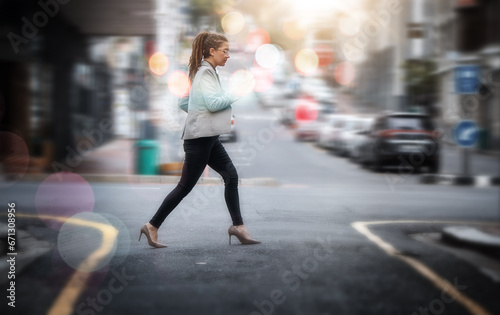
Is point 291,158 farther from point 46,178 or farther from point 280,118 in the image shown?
point 280,118

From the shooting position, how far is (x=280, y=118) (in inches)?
2026

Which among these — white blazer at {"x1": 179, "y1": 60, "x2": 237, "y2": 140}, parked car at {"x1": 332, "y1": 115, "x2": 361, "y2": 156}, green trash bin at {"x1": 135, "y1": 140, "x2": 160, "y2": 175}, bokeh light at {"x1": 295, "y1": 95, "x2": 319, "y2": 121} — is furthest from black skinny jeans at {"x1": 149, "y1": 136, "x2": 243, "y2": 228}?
bokeh light at {"x1": 295, "y1": 95, "x2": 319, "y2": 121}

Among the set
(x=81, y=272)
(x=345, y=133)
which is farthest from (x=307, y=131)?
(x=81, y=272)

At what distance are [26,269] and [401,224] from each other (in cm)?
438

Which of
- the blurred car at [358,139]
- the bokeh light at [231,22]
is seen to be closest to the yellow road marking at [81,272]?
the bokeh light at [231,22]

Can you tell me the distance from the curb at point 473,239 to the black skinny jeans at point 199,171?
212 cm

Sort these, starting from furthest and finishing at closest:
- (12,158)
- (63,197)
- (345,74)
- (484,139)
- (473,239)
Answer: (345,74) < (484,139) < (12,158) < (63,197) < (473,239)

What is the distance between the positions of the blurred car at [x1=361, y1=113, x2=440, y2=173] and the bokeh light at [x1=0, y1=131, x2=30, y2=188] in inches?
372

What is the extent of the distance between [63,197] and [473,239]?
20.9 feet

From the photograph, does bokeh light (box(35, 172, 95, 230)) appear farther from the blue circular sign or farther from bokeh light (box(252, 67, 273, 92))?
the blue circular sign

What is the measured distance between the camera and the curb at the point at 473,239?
6238 mm

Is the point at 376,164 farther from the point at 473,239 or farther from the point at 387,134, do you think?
the point at 473,239

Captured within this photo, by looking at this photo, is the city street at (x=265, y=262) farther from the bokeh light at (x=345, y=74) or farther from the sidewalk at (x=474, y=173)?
the bokeh light at (x=345, y=74)

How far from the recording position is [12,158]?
18062 mm
